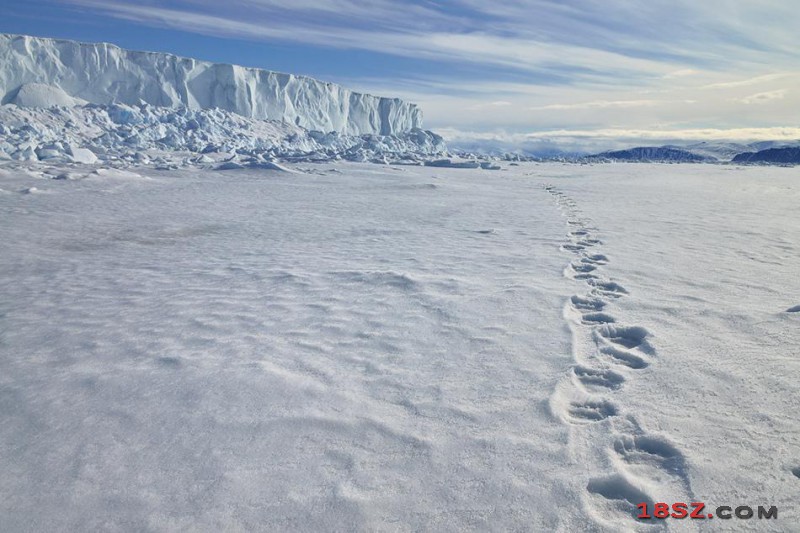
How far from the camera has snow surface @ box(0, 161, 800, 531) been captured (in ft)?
5.67

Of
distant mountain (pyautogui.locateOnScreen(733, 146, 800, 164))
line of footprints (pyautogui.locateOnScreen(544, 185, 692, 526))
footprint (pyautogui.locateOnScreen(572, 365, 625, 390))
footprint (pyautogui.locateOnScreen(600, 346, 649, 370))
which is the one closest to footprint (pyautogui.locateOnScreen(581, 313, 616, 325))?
line of footprints (pyautogui.locateOnScreen(544, 185, 692, 526))

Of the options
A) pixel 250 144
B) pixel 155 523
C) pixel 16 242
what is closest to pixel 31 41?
pixel 250 144

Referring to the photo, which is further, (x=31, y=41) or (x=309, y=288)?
(x=31, y=41)

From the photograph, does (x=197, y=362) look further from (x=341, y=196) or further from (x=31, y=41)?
(x=31, y=41)

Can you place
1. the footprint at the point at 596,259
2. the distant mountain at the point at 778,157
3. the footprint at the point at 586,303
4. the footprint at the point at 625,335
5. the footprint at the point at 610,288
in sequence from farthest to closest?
the distant mountain at the point at 778,157
the footprint at the point at 596,259
the footprint at the point at 610,288
the footprint at the point at 586,303
the footprint at the point at 625,335

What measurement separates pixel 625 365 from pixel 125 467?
272 cm

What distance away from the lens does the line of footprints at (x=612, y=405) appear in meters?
1.75

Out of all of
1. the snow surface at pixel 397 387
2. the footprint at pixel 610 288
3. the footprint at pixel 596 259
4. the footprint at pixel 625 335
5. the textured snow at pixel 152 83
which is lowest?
the snow surface at pixel 397 387

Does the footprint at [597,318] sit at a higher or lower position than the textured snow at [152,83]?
lower

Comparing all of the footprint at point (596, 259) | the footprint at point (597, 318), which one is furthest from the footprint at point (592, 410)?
the footprint at point (596, 259)

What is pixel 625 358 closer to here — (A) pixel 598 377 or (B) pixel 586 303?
(A) pixel 598 377

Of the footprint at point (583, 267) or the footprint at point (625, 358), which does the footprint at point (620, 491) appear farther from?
the footprint at point (583, 267)

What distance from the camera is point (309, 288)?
4.61 metres

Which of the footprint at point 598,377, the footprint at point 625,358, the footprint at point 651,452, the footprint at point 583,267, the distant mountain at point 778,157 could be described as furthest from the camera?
the distant mountain at point 778,157
